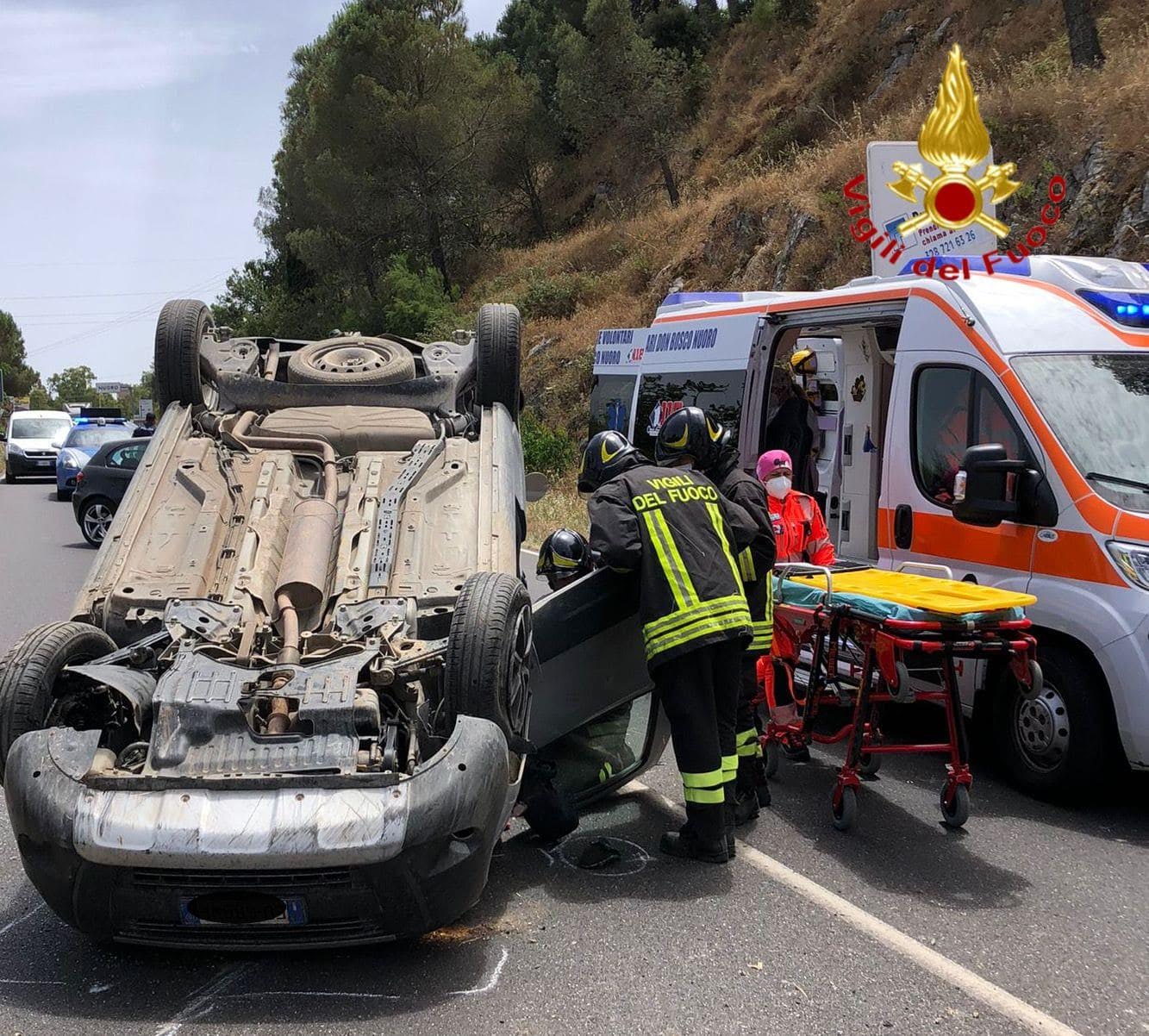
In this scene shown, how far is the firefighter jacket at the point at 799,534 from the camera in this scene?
669cm

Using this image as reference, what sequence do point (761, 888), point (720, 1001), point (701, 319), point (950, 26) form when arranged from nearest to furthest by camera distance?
point (720, 1001) → point (761, 888) → point (701, 319) → point (950, 26)

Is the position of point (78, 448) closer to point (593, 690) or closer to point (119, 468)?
point (119, 468)

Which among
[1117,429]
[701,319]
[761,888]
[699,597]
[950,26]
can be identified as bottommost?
[761,888]

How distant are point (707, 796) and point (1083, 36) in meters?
18.0

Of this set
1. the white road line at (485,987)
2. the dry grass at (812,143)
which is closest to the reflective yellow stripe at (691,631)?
the white road line at (485,987)

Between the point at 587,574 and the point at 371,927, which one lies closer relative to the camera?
the point at 371,927

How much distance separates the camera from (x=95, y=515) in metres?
16.6

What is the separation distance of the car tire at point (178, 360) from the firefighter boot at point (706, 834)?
3.46 metres

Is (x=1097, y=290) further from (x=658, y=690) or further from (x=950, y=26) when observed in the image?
(x=950, y=26)

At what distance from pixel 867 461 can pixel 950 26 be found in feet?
74.7

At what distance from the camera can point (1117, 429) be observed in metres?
5.97

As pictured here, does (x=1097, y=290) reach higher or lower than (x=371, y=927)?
higher

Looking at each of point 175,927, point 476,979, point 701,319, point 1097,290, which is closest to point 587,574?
point 476,979

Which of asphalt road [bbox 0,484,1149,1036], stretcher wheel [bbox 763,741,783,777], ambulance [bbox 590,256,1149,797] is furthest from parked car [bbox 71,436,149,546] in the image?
stretcher wheel [bbox 763,741,783,777]
